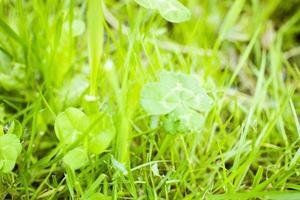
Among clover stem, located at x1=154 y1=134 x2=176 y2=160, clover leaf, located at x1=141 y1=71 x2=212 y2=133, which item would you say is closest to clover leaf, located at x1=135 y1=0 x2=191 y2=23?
clover leaf, located at x1=141 y1=71 x2=212 y2=133

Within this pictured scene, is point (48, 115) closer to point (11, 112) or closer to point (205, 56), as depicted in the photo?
point (11, 112)

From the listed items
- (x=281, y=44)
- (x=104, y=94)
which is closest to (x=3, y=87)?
(x=104, y=94)

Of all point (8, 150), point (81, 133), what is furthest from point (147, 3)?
point (8, 150)

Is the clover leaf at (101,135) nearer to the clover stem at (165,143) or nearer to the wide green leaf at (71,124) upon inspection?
the wide green leaf at (71,124)

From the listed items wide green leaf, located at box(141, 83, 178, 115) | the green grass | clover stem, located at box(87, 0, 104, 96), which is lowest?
the green grass

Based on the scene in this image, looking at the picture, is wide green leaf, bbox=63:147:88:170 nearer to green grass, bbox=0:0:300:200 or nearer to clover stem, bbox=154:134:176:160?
green grass, bbox=0:0:300:200

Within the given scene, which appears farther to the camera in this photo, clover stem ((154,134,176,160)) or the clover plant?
clover stem ((154,134,176,160))
